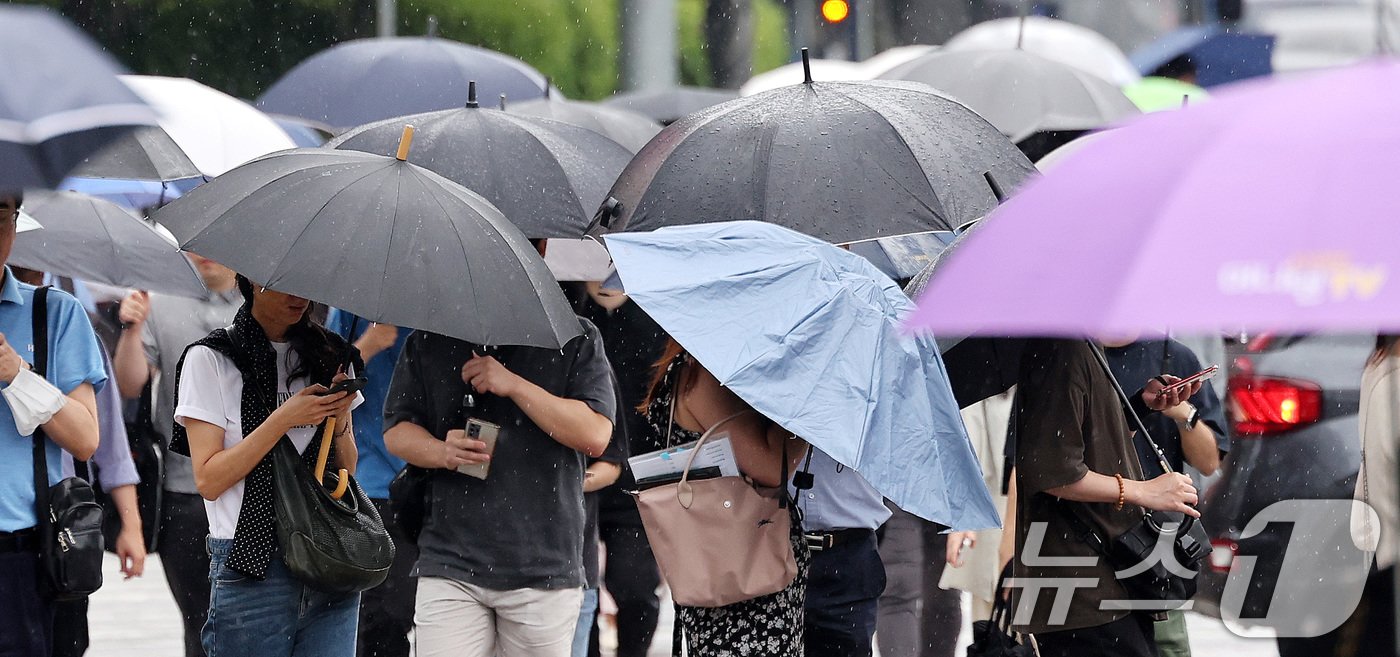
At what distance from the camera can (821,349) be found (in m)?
5.08

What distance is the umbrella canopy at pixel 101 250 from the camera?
6457 mm

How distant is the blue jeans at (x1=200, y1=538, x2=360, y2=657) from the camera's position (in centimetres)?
493

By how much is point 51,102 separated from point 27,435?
4.65ft

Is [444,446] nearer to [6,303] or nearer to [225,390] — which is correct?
[225,390]

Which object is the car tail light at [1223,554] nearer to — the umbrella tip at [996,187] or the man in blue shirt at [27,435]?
the umbrella tip at [996,187]

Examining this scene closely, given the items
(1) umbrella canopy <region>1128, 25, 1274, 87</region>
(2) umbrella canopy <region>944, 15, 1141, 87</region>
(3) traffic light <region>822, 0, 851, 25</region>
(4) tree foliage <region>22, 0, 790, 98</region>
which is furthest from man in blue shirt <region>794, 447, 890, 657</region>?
(4) tree foliage <region>22, 0, 790, 98</region>

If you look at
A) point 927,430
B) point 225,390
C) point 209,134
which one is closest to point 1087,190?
point 927,430

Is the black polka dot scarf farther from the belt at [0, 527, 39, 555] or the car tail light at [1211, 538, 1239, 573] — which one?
the car tail light at [1211, 538, 1239, 573]

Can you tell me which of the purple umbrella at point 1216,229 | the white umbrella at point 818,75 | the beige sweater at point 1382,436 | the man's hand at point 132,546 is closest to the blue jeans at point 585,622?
the man's hand at point 132,546

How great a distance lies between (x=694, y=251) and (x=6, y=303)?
1896 mm

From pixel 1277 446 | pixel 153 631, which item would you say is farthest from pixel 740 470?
pixel 153 631

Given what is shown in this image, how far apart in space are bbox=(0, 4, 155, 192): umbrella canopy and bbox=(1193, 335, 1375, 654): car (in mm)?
5426

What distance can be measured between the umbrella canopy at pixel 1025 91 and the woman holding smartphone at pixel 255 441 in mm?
4635

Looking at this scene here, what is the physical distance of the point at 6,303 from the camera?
5160 mm
